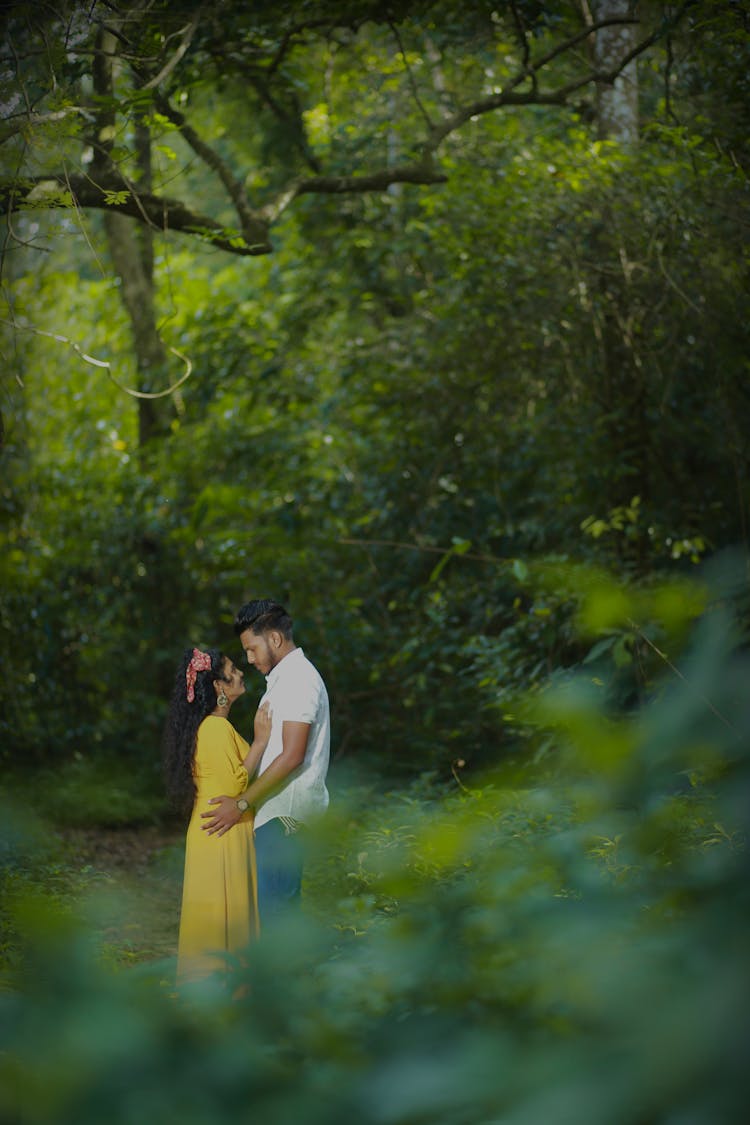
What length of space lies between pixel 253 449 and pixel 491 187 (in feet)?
10.2

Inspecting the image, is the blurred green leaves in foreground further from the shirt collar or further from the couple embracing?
the shirt collar

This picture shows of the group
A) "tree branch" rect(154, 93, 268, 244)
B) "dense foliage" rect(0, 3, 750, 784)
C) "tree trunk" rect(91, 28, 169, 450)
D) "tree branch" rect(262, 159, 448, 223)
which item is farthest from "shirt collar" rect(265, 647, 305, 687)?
"tree trunk" rect(91, 28, 169, 450)

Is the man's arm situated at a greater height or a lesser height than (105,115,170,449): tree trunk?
lesser

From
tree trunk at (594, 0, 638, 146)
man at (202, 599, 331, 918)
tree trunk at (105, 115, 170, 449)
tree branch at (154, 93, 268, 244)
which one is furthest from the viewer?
tree trunk at (105, 115, 170, 449)

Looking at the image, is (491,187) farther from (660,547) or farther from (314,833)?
(314,833)

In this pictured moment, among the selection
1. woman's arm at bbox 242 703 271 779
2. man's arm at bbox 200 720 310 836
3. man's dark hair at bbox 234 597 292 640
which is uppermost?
man's dark hair at bbox 234 597 292 640

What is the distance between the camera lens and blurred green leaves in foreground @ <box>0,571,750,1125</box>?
927 millimetres

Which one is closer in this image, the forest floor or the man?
the man

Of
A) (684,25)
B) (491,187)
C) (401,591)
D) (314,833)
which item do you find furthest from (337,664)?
(314,833)

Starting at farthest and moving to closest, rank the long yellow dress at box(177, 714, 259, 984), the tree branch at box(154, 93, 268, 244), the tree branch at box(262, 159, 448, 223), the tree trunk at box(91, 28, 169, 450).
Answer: the tree trunk at box(91, 28, 169, 450) < the tree branch at box(262, 159, 448, 223) < the tree branch at box(154, 93, 268, 244) < the long yellow dress at box(177, 714, 259, 984)

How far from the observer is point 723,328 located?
7578mm

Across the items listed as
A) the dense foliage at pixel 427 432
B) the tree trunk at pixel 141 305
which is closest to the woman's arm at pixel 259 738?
the dense foliage at pixel 427 432

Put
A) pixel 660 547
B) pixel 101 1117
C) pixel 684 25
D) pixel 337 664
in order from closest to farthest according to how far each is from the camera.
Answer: pixel 101 1117 < pixel 684 25 < pixel 660 547 < pixel 337 664

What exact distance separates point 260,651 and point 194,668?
0.27 meters
